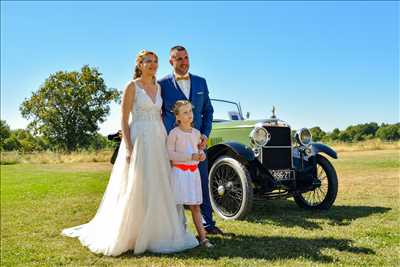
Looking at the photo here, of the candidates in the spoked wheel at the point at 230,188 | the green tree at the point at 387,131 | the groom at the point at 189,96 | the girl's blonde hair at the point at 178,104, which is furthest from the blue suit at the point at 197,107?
the green tree at the point at 387,131

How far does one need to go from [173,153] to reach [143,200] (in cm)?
53

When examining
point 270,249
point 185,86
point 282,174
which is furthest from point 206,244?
point 282,174

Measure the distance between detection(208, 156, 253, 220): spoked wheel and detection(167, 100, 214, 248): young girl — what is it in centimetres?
126

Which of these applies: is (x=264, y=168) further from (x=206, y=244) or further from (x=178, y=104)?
(x=178, y=104)

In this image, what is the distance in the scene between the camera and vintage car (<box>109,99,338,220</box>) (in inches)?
212

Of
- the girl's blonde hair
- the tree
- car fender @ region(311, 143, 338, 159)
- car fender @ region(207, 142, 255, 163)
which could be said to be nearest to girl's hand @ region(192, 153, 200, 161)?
the girl's blonde hair

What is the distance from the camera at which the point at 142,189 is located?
3781mm

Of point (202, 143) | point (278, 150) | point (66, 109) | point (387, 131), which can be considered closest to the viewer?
point (202, 143)

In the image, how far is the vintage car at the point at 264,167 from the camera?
5.38m

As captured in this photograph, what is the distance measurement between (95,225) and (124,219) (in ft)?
1.85

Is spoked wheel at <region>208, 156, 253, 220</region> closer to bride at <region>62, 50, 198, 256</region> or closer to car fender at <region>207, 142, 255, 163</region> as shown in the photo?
car fender at <region>207, 142, 255, 163</region>

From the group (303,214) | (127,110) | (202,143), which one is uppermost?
(127,110)

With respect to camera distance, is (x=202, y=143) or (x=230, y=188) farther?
(x=230, y=188)

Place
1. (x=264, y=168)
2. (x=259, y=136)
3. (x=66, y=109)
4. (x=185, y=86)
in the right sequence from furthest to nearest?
(x=66, y=109) < (x=259, y=136) < (x=264, y=168) < (x=185, y=86)
